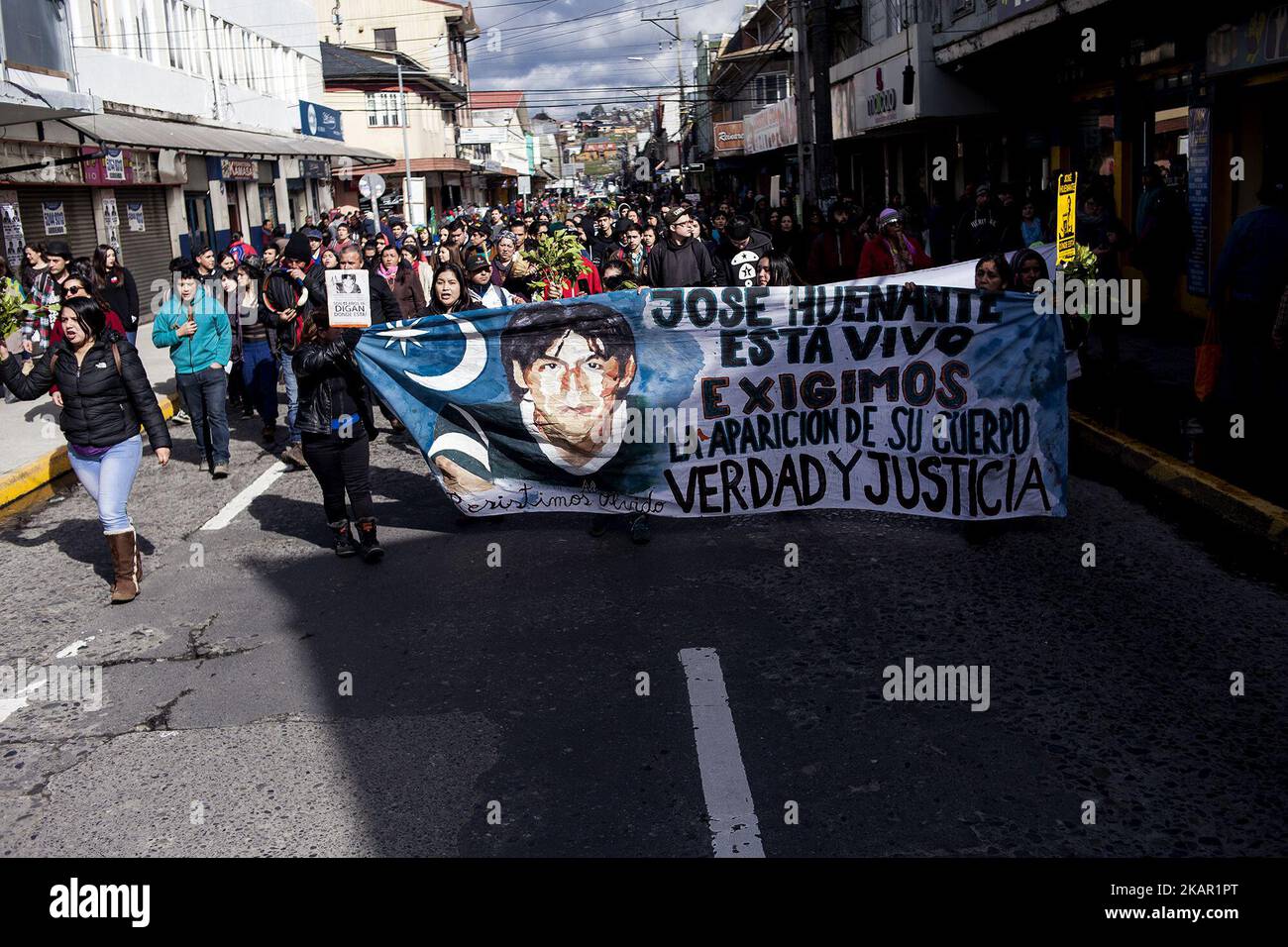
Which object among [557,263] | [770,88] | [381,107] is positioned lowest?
[557,263]

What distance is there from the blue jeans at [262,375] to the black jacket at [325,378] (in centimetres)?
424

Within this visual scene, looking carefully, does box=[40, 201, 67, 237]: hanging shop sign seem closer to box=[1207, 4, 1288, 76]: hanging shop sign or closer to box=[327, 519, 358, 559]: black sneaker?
box=[327, 519, 358, 559]: black sneaker

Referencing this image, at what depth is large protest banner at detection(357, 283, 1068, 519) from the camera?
7.46 metres

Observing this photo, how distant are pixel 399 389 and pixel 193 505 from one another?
2846 millimetres

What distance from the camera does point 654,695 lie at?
548 cm

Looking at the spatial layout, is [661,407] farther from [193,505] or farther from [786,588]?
[193,505]

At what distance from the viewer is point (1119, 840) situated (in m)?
4.12

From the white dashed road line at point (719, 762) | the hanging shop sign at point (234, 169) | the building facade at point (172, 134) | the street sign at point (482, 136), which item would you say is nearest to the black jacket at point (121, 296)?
the building facade at point (172, 134)

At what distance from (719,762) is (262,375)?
332 inches

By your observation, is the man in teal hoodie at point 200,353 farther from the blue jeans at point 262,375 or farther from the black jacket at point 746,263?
the black jacket at point 746,263

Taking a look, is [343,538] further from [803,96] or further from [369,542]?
[803,96]

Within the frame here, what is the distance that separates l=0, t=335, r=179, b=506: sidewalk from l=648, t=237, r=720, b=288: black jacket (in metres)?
5.56

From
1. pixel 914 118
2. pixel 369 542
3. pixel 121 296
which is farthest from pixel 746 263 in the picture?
pixel 914 118
